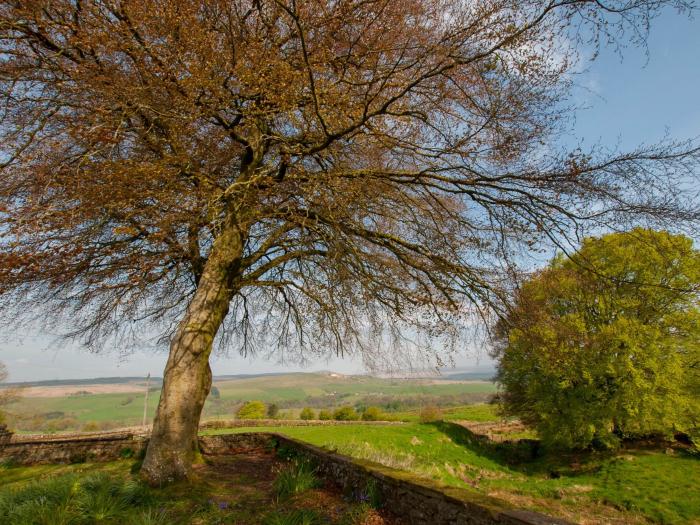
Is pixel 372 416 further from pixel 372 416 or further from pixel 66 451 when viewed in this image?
pixel 66 451

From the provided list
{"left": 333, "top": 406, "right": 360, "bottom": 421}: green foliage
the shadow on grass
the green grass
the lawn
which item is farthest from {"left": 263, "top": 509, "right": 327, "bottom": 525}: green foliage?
{"left": 333, "top": 406, "right": 360, "bottom": 421}: green foliage

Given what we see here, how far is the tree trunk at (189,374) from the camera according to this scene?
6.78 metres

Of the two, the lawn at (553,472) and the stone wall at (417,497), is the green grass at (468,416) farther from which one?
the stone wall at (417,497)

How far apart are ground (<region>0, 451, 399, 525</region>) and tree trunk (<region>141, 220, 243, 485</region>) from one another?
20.3 inches

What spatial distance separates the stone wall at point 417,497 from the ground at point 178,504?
25cm

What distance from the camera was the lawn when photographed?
12.9 meters

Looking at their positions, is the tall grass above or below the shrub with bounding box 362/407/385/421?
above

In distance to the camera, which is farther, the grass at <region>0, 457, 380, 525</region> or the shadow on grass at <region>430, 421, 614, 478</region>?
the shadow on grass at <region>430, 421, 614, 478</region>

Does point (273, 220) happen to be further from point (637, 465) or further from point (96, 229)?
point (637, 465)

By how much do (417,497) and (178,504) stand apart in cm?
345

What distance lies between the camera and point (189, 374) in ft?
24.8

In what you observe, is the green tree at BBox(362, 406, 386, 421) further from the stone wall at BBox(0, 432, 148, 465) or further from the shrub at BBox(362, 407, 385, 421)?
the stone wall at BBox(0, 432, 148, 465)

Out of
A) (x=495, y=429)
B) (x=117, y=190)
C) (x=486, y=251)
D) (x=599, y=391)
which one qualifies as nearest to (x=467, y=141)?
(x=486, y=251)

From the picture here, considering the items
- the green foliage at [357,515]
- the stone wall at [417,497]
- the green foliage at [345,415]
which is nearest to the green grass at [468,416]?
the green foliage at [345,415]
